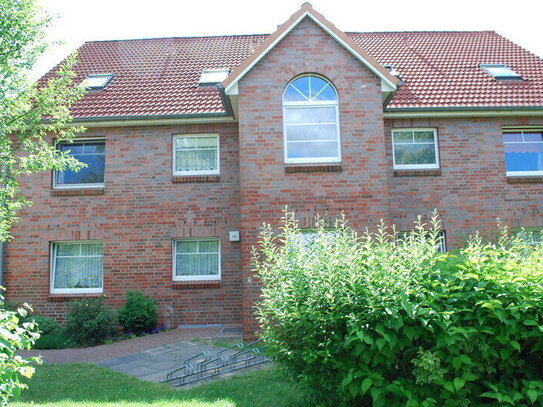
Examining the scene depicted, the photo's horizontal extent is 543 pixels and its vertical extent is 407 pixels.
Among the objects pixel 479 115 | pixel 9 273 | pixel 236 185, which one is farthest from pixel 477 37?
pixel 9 273

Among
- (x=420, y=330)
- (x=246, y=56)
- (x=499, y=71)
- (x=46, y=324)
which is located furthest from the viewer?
(x=246, y=56)

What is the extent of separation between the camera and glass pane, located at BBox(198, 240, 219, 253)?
473 inches

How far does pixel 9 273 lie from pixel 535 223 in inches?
560

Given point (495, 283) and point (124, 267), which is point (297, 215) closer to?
point (124, 267)

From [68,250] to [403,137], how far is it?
9.85 metres

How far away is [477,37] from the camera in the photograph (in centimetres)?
1755

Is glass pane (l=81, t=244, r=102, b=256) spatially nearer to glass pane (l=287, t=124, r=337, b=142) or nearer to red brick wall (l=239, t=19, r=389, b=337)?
red brick wall (l=239, t=19, r=389, b=337)

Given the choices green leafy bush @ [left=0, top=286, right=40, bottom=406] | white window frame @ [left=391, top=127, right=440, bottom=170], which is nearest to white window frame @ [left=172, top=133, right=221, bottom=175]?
white window frame @ [left=391, top=127, right=440, bottom=170]

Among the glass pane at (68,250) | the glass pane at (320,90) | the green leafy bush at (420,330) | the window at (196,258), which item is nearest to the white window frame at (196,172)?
the window at (196,258)

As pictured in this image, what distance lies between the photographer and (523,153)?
1236 centimetres

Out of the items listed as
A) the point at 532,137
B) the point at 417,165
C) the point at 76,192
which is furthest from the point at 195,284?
the point at 532,137

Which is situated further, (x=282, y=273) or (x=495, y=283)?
(x=282, y=273)

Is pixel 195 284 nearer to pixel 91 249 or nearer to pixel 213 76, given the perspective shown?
pixel 91 249

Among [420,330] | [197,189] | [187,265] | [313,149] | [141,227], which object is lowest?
[420,330]
